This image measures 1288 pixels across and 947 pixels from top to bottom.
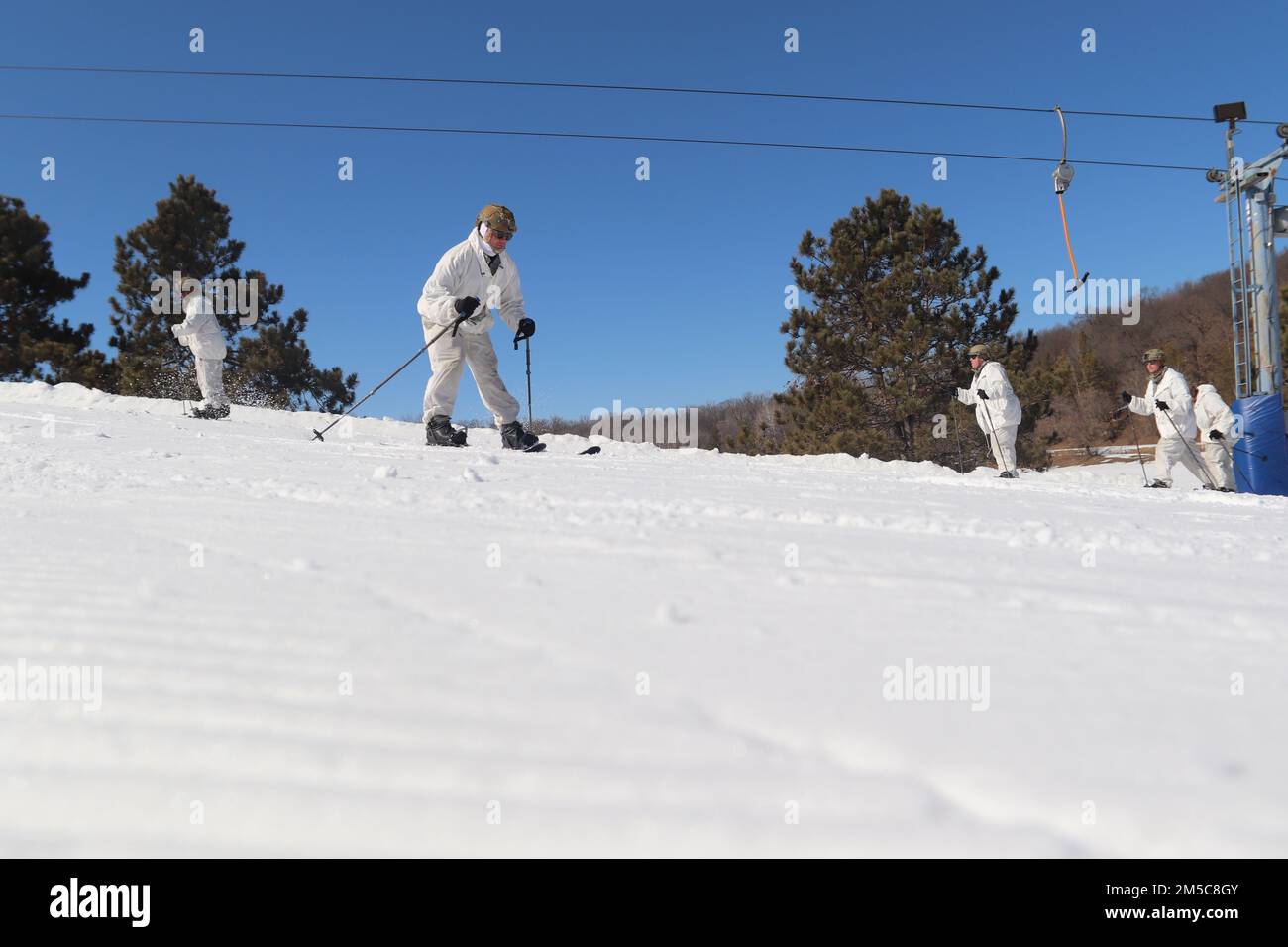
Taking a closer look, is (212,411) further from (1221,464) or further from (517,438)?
(1221,464)

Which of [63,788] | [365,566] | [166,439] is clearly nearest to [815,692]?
[63,788]

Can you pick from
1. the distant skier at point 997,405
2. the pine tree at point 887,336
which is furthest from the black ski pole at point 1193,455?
the pine tree at point 887,336

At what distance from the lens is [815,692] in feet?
3.59

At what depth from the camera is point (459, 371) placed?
5941mm

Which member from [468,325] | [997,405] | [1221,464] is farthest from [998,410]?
[468,325]

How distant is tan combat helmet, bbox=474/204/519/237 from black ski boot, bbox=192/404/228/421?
5.44 meters

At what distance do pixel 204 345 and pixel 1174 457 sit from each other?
12.0 meters

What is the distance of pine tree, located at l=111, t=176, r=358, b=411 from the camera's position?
20.7m

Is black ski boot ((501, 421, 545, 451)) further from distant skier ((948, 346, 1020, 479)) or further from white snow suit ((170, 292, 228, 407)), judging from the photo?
distant skier ((948, 346, 1020, 479))

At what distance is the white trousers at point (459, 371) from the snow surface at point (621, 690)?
11.9ft

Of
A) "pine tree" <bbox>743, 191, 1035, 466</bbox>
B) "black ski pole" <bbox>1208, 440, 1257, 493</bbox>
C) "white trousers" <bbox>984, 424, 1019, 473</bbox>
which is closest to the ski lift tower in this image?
"black ski pole" <bbox>1208, 440, 1257, 493</bbox>

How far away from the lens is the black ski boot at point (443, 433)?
5.93m
